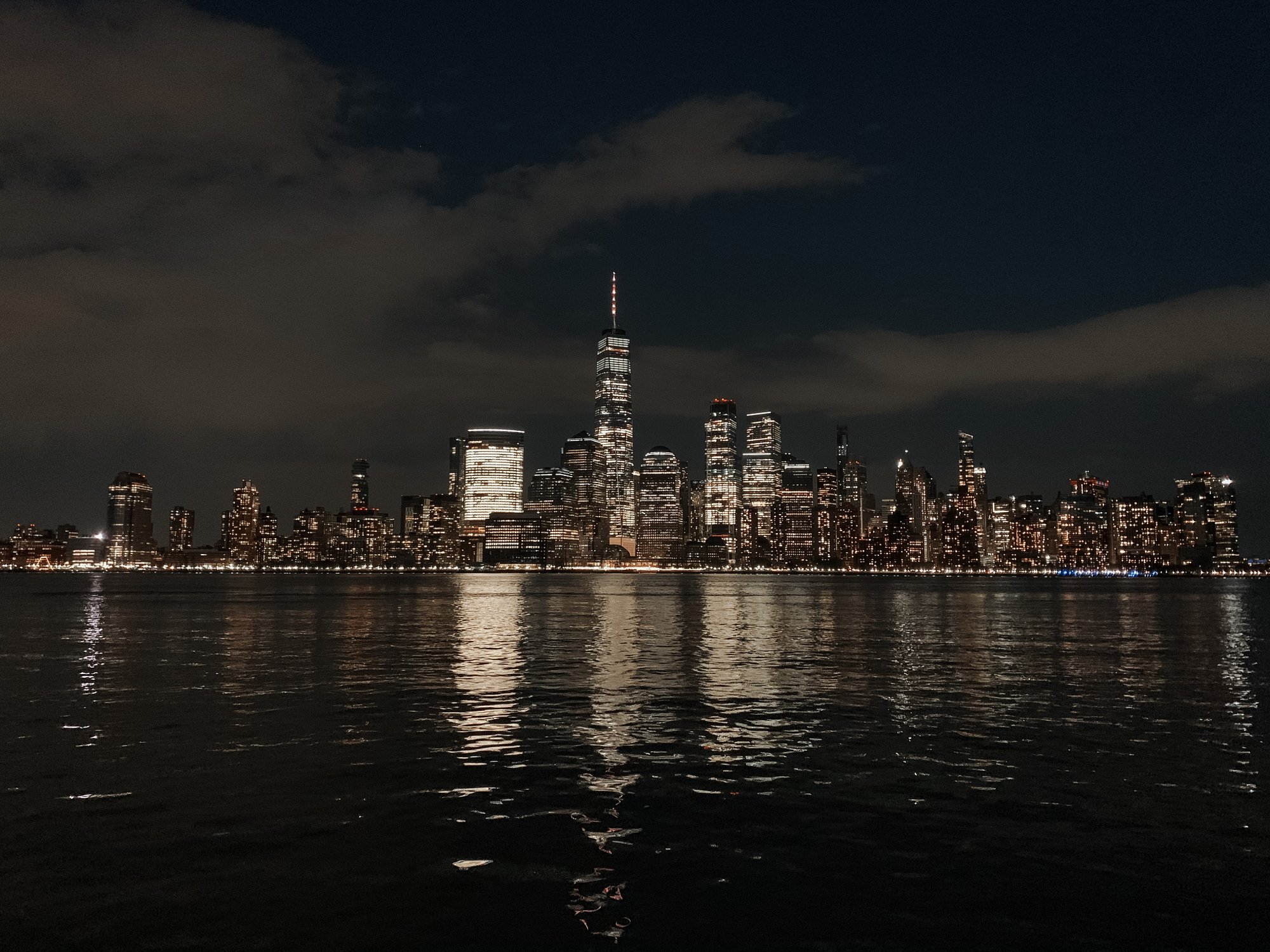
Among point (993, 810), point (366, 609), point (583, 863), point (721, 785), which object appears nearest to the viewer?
point (583, 863)

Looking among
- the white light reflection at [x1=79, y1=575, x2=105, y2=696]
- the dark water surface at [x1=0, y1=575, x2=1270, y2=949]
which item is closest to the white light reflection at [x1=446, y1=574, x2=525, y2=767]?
the dark water surface at [x1=0, y1=575, x2=1270, y2=949]

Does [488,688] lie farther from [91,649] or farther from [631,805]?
[91,649]

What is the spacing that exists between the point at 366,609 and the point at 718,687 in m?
77.2

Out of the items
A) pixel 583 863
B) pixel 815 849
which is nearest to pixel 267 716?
pixel 583 863

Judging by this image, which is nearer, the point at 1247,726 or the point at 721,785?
the point at 721,785

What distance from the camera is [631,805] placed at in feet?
64.4

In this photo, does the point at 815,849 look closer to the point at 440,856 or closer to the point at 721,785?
the point at 721,785

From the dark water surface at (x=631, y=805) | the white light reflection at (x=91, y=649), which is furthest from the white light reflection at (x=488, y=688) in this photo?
the white light reflection at (x=91, y=649)

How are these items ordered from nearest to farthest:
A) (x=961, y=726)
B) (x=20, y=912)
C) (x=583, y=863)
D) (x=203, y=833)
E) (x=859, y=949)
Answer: (x=859, y=949)
(x=20, y=912)
(x=583, y=863)
(x=203, y=833)
(x=961, y=726)

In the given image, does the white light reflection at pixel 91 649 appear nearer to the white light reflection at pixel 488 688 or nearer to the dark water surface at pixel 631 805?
the dark water surface at pixel 631 805

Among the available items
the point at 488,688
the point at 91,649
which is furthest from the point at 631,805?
the point at 91,649

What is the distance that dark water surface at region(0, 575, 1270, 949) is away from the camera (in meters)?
13.3

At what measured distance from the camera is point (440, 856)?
16.1m

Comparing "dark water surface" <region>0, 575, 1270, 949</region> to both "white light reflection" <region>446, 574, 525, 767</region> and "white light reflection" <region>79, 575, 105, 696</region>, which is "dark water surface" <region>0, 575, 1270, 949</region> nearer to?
"white light reflection" <region>446, 574, 525, 767</region>
